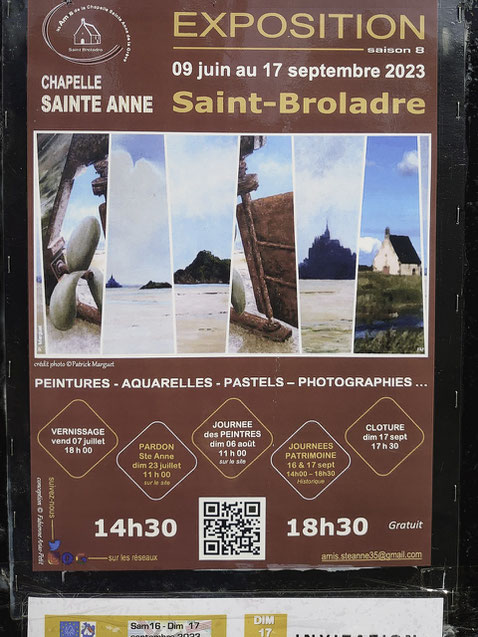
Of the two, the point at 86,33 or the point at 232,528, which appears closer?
the point at 86,33

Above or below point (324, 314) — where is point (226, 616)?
below

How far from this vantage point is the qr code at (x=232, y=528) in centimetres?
238

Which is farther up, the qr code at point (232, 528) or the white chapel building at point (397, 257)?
the white chapel building at point (397, 257)

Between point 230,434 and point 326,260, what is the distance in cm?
72

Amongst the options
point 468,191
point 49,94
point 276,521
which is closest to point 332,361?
A: point 276,521

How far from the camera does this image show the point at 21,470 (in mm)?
2373

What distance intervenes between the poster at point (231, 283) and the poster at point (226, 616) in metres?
0.15

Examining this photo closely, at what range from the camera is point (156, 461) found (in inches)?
93.0

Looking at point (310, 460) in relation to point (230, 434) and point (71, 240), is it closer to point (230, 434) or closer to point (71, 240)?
point (230, 434)

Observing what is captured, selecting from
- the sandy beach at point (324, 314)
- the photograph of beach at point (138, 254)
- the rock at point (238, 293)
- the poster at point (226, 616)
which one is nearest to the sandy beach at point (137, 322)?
the photograph of beach at point (138, 254)

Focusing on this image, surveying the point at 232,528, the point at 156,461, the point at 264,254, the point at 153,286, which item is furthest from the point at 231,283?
the point at 232,528

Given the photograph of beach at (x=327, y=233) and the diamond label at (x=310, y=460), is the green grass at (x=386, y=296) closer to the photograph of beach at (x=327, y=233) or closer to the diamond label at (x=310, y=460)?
the photograph of beach at (x=327, y=233)

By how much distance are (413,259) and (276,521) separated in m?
1.07

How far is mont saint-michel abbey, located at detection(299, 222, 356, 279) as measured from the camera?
7.69 feet
